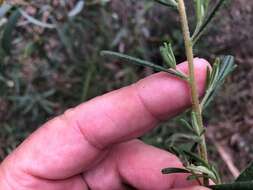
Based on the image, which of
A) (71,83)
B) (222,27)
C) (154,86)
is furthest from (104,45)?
(154,86)

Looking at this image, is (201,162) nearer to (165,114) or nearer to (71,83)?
(165,114)

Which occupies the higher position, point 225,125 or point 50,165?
point 50,165

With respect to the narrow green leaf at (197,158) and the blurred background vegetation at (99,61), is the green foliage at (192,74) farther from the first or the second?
the blurred background vegetation at (99,61)

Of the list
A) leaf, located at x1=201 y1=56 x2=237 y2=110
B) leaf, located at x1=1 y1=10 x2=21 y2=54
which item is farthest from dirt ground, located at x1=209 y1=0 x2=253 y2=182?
leaf, located at x1=201 y1=56 x2=237 y2=110

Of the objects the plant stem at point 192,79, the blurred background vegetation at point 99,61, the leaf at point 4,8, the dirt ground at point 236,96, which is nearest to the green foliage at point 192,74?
the plant stem at point 192,79

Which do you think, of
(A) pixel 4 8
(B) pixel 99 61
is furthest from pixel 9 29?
(B) pixel 99 61

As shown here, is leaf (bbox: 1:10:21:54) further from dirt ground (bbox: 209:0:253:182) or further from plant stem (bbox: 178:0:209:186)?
dirt ground (bbox: 209:0:253:182)

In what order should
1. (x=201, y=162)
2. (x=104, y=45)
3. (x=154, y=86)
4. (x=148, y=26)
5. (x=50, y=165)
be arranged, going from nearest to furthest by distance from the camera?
(x=201, y=162) < (x=154, y=86) < (x=50, y=165) < (x=104, y=45) < (x=148, y=26)
